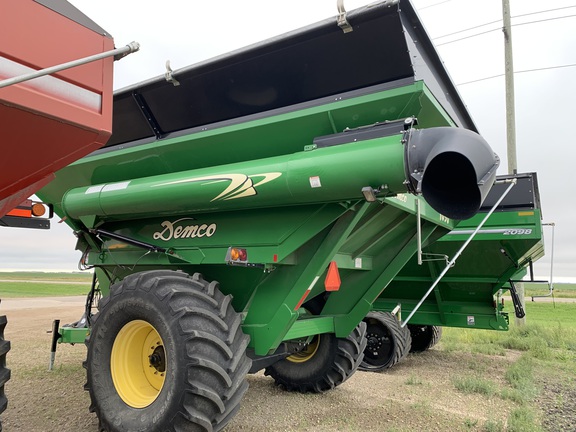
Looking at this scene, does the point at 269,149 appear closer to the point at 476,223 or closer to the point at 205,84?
the point at 205,84

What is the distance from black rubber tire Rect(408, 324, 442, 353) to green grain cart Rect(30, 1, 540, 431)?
4071mm

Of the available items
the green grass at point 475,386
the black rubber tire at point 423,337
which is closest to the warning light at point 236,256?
the green grass at point 475,386

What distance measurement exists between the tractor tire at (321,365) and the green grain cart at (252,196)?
36 centimetres

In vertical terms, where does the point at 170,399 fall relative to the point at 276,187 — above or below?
below

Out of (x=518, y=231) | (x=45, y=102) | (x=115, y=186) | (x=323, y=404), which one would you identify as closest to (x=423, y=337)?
(x=518, y=231)

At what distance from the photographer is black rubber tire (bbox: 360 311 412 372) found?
6484 millimetres

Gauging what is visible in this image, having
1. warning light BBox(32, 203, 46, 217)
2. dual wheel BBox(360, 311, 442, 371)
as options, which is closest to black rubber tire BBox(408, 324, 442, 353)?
dual wheel BBox(360, 311, 442, 371)

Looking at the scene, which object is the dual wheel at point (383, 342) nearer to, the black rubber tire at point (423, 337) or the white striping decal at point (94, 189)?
the black rubber tire at point (423, 337)

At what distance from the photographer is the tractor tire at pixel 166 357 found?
297cm

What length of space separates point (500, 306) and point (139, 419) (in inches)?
216

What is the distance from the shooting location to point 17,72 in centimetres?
195

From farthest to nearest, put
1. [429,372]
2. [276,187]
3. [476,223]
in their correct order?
[429,372] → [476,223] → [276,187]

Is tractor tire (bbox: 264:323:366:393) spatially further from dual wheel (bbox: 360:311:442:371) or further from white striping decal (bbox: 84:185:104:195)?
white striping decal (bbox: 84:185:104:195)

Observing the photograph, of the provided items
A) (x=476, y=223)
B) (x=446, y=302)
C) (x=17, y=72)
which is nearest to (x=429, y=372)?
(x=446, y=302)
